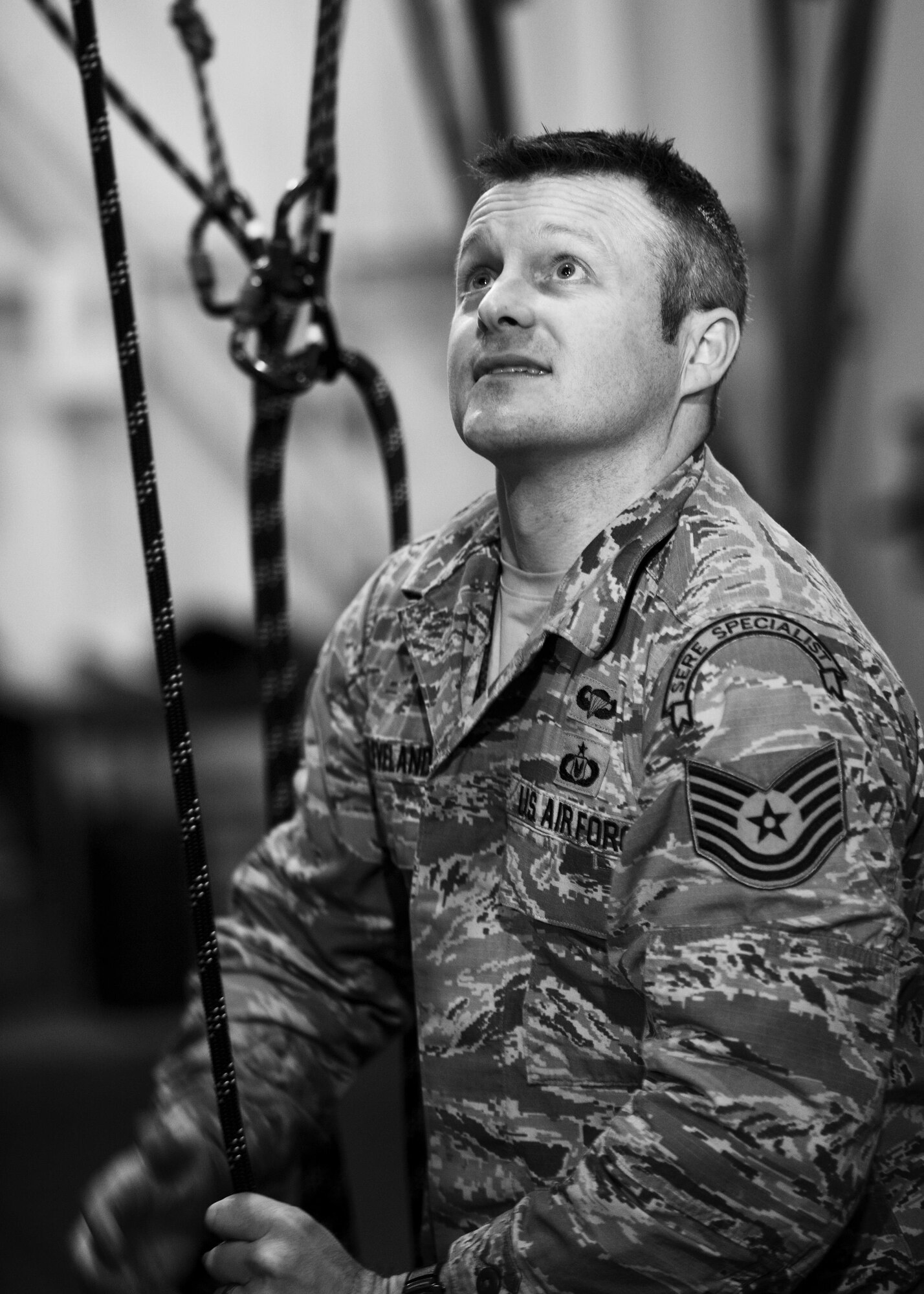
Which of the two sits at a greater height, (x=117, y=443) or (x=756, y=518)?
(x=756, y=518)

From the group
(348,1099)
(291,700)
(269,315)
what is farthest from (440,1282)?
(348,1099)

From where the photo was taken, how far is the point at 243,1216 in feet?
3.37

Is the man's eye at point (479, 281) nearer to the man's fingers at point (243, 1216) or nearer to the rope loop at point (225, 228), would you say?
the rope loop at point (225, 228)

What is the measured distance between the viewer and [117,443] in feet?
14.4

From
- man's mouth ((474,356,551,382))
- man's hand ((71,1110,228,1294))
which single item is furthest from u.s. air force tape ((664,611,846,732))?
man's hand ((71,1110,228,1294))

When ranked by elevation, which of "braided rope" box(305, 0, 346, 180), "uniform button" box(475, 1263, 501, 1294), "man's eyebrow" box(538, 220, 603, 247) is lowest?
"uniform button" box(475, 1263, 501, 1294)

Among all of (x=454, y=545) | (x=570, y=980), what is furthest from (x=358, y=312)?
(x=570, y=980)

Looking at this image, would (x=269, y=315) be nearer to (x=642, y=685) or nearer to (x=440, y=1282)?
(x=642, y=685)

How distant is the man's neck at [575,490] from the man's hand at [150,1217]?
55 centimetres

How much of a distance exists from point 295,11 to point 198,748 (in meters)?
2.12

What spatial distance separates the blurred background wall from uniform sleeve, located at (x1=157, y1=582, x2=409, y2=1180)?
2663 mm

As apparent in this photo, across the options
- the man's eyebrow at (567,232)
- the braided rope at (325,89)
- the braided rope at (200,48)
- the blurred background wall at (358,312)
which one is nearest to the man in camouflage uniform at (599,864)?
the man's eyebrow at (567,232)

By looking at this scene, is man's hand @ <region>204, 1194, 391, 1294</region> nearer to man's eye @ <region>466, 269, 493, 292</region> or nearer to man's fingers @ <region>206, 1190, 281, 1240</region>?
man's fingers @ <region>206, 1190, 281, 1240</region>

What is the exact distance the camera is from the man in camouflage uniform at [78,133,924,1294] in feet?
2.96
